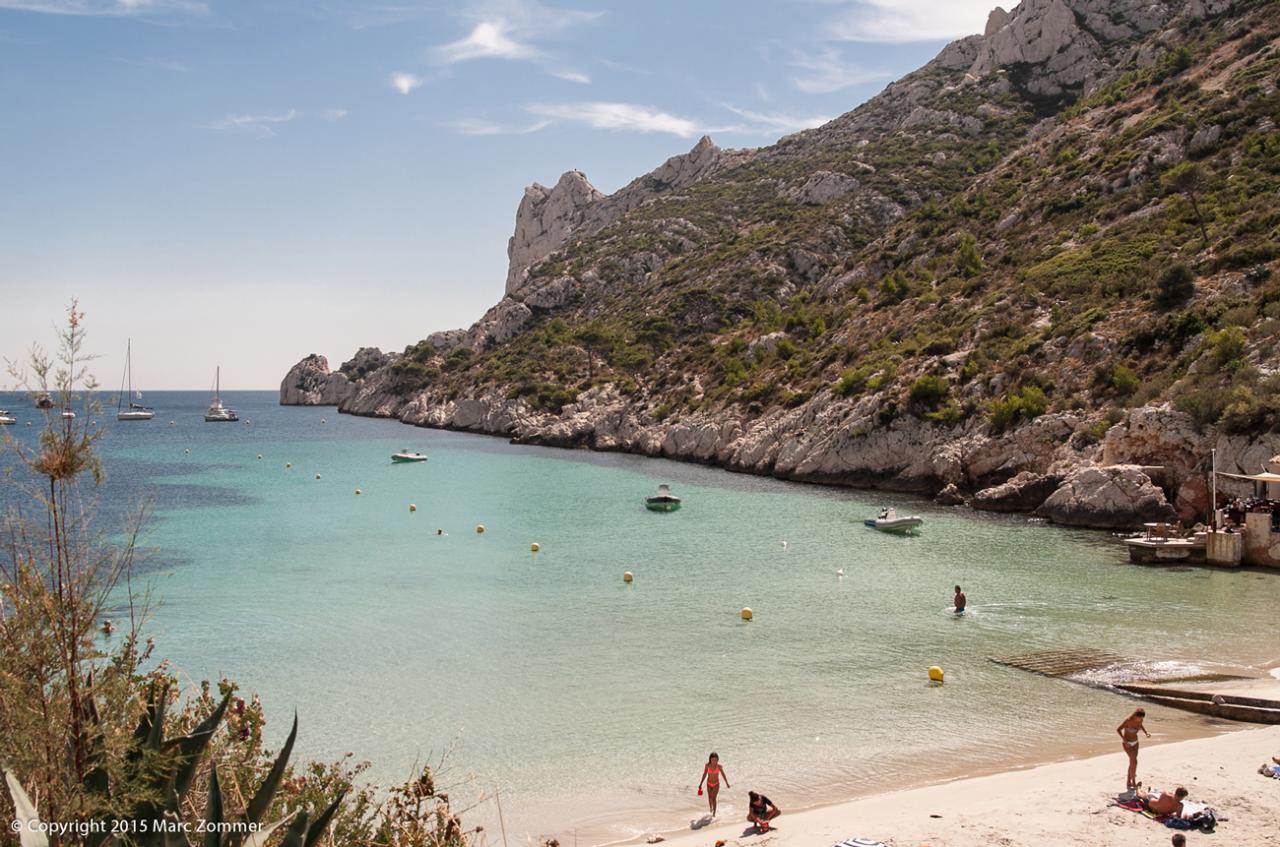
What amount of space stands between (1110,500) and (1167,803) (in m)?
25.8

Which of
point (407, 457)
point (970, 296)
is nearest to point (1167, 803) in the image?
point (970, 296)

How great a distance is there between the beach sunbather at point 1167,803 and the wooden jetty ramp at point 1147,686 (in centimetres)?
518

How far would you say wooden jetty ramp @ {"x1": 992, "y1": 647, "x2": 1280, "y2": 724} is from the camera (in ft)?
48.1

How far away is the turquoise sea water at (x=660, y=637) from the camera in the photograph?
13750mm

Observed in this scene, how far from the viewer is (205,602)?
23.7 meters

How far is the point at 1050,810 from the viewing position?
10922 millimetres

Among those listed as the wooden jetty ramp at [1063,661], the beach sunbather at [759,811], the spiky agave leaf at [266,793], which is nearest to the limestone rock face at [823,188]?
the wooden jetty ramp at [1063,661]

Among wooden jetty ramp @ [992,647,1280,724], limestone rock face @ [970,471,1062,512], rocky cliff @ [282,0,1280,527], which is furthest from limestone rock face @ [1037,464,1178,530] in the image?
wooden jetty ramp @ [992,647,1280,724]

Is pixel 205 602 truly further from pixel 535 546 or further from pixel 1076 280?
pixel 1076 280

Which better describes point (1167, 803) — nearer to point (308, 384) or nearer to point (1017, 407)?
point (1017, 407)

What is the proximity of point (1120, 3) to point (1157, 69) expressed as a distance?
24.5 metres

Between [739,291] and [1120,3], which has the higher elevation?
[1120,3]

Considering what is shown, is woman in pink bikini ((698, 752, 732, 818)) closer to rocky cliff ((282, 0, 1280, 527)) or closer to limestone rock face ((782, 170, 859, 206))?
rocky cliff ((282, 0, 1280, 527))

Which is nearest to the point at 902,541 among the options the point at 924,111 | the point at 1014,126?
the point at 1014,126
